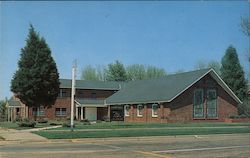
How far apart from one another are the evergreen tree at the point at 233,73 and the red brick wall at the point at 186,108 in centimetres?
1745

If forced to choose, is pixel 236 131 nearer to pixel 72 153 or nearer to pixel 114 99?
pixel 72 153

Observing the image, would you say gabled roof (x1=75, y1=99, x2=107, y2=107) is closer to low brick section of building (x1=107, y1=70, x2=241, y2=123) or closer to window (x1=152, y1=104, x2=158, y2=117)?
low brick section of building (x1=107, y1=70, x2=241, y2=123)

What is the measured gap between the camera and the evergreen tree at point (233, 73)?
6675 cm

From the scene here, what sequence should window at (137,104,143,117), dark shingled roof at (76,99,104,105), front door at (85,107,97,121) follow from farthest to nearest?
front door at (85,107,97,121), dark shingled roof at (76,99,104,105), window at (137,104,143,117)

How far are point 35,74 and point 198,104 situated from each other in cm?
1823

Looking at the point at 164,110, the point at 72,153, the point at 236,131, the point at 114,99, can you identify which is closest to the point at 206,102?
the point at 164,110

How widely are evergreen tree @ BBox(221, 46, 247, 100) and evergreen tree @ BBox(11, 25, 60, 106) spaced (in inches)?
1265

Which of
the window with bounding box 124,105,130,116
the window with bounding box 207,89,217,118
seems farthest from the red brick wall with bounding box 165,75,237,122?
the window with bounding box 124,105,130,116

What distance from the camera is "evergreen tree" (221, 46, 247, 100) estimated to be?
66750 mm

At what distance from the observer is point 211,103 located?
48.4 meters

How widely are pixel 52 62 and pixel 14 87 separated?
4.96 metres

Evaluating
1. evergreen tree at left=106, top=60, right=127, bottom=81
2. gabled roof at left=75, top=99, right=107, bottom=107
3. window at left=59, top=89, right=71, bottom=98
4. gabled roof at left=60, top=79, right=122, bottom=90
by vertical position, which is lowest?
gabled roof at left=75, top=99, right=107, bottom=107

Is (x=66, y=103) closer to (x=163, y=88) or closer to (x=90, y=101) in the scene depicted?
(x=90, y=101)

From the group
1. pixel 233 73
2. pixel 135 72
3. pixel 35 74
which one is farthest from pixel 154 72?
pixel 35 74
